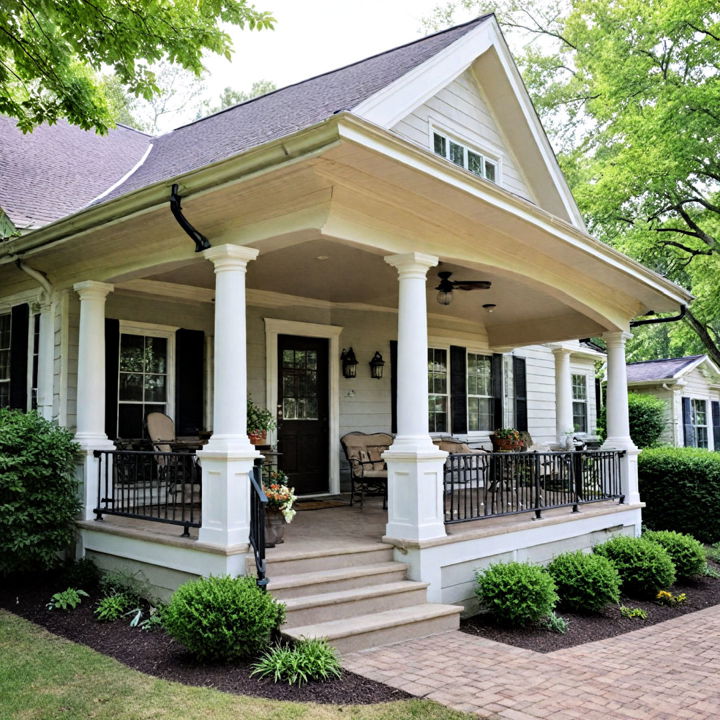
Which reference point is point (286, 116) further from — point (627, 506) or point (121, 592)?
point (627, 506)

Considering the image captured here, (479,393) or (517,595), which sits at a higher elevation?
(479,393)

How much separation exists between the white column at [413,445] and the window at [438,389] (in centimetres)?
499

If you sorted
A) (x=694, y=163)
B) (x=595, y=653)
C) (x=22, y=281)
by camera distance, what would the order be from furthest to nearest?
1. (x=694, y=163)
2. (x=22, y=281)
3. (x=595, y=653)

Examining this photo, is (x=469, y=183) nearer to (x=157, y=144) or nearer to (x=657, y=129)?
(x=157, y=144)

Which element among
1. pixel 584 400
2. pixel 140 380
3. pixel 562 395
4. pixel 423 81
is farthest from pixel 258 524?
pixel 584 400

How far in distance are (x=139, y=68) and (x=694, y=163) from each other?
11.9 metres

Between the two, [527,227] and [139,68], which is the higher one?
[139,68]

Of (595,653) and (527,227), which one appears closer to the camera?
(595,653)

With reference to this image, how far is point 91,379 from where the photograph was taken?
6.96m

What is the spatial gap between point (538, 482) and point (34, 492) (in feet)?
15.9

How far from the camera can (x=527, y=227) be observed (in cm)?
646

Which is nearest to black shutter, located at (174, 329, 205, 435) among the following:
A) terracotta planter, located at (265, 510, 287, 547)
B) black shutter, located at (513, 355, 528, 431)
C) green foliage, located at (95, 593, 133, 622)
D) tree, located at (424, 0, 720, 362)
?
green foliage, located at (95, 593, 133, 622)

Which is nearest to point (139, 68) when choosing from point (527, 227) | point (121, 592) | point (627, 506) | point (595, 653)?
point (527, 227)

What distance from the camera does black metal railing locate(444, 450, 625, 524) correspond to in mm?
7023
